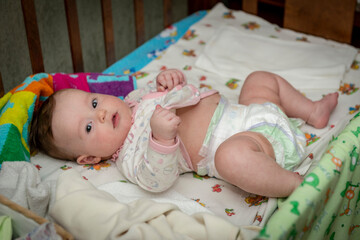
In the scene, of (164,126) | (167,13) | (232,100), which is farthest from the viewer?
(167,13)

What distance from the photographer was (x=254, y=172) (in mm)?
1083

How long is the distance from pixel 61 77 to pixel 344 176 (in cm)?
100

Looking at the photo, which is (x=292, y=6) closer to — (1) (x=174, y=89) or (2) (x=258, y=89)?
(2) (x=258, y=89)

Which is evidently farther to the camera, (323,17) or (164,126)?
(323,17)

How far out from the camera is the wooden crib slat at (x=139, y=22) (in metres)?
1.96

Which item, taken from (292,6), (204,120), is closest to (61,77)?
(204,120)

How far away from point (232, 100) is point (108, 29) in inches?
25.4

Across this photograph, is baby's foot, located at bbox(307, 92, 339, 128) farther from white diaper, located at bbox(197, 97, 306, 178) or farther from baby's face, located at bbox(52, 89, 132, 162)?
baby's face, located at bbox(52, 89, 132, 162)

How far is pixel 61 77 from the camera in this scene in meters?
1.47

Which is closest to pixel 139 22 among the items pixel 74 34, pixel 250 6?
pixel 74 34

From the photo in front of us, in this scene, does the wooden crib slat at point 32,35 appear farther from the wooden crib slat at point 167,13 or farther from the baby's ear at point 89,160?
the wooden crib slat at point 167,13

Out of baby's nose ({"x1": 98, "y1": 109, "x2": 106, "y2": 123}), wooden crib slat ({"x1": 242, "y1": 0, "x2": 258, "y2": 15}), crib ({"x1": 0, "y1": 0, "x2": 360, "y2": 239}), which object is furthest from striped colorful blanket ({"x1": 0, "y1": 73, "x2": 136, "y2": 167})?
wooden crib slat ({"x1": 242, "y1": 0, "x2": 258, "y2": 15})

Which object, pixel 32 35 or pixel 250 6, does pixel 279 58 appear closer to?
pixel 250 6

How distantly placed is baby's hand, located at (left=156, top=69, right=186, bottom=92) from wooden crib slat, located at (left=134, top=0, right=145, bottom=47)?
0.67m
